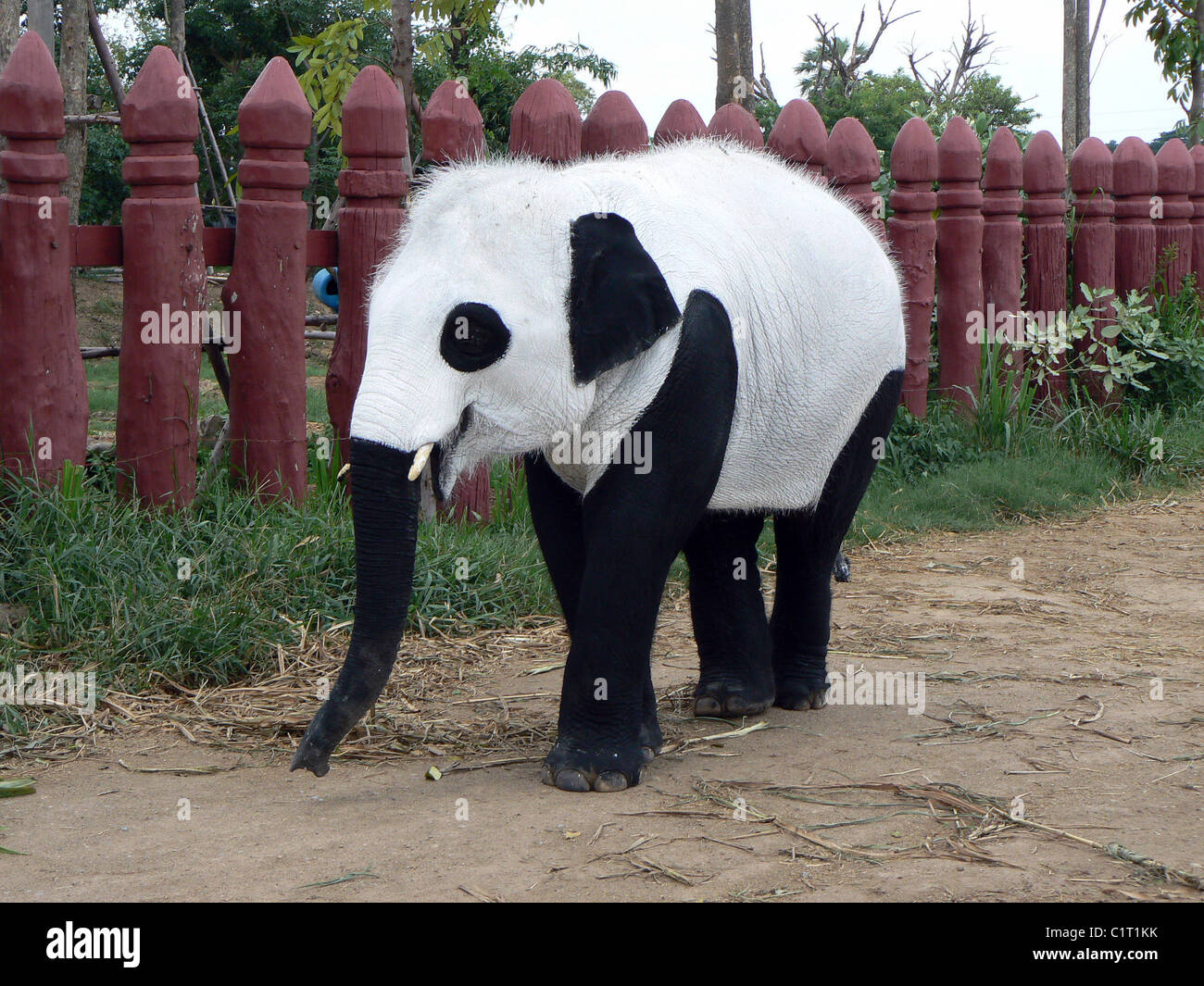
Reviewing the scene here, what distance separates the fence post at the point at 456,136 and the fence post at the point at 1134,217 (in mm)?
5168

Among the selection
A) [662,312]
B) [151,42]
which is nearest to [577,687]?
A: [662,312]

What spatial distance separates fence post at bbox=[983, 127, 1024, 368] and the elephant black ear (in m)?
5.46

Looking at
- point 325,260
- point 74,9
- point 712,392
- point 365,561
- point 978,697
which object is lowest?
point 978,697

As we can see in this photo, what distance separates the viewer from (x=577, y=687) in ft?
11.8

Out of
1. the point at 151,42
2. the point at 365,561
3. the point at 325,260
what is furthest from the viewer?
the point at 151,42

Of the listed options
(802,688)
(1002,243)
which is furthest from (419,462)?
(1002,243)

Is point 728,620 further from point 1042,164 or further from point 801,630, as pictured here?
point 1042,164

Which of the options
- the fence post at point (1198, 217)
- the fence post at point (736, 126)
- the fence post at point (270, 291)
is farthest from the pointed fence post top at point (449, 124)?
the fence post at point (1198, 217)

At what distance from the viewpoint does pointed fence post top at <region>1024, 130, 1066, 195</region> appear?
8711mm

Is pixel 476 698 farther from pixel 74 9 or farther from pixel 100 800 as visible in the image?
pixel 74 9

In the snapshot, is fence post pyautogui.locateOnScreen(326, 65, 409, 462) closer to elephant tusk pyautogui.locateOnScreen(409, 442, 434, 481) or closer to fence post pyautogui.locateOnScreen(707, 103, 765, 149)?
fence post pyautogui.locateOnScreen(707, 103, 765, 149)

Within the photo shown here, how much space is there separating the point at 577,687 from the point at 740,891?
851mm

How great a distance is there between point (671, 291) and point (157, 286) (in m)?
2.62

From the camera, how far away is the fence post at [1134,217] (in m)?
9.40
